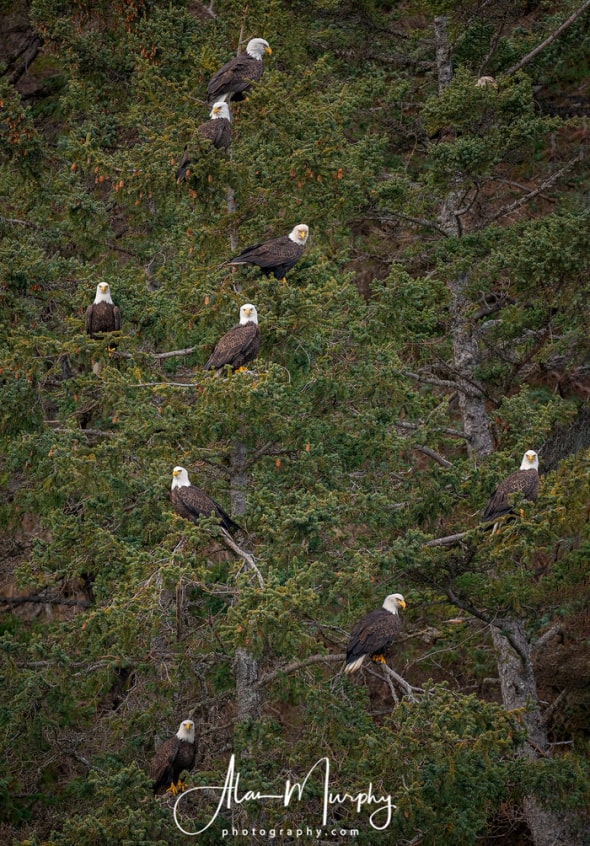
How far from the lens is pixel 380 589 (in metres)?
10.3

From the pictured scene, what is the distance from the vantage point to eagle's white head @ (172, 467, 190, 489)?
937 centimetres

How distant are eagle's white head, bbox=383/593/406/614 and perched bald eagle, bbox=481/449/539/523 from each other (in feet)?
3.13

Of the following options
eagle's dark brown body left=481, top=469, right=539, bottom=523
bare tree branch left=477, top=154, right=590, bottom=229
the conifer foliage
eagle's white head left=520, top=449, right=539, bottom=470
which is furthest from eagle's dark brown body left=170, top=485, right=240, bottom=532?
bare tree branch left=477, top=154, right=590, bottom=229

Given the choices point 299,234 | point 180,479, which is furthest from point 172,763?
point 299,234

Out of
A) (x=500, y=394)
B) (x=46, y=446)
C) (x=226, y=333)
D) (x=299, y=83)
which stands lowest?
(x=500, y=394)

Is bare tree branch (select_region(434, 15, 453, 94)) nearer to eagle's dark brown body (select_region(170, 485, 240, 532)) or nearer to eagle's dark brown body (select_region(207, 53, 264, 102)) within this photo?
eagle's dark brown body (select_region(207, 53, 264, 102))

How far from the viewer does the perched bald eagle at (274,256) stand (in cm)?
1014

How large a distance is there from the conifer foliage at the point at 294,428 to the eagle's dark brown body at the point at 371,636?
0.24m

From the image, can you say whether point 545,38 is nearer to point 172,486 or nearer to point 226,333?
point 226,333

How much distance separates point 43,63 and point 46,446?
975 cm

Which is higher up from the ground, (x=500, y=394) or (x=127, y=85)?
(x=127, y=85)

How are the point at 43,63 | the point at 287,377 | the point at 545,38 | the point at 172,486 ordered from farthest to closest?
1. the point at 43,63
2. the point at 545,38
3. the point at 287,377
4. the point at 172,486

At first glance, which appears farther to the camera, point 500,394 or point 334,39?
point 334,39

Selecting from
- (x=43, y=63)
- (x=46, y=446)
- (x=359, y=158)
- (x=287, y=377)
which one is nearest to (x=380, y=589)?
(x=287, y=377)
